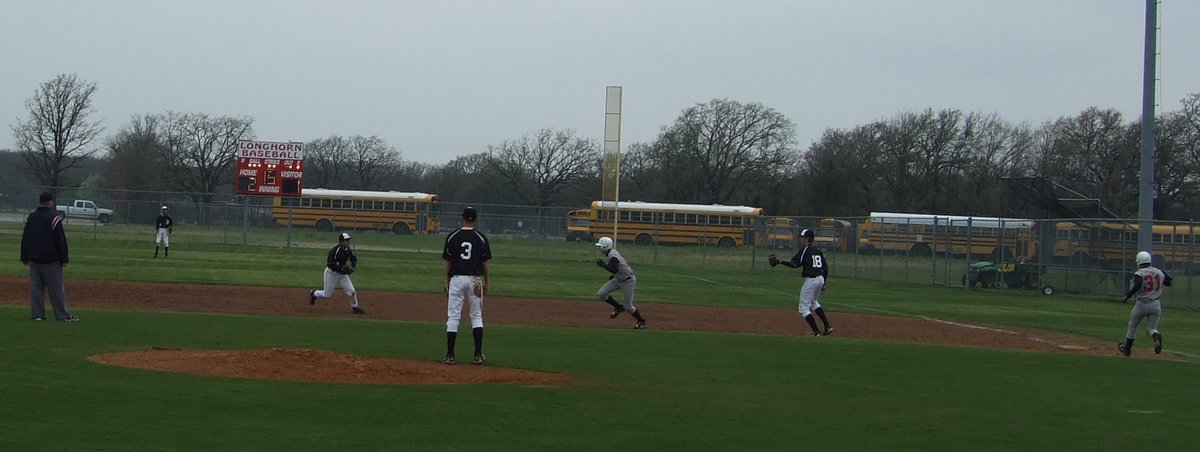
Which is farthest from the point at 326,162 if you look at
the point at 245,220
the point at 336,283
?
the point at 336,283

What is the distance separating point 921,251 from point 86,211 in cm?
4071

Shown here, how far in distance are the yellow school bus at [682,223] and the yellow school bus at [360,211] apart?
33.3ft

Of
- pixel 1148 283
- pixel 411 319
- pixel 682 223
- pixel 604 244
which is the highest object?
pixel 682 223

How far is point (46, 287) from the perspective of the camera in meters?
16.7

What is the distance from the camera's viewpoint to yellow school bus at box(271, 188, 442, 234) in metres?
58.9

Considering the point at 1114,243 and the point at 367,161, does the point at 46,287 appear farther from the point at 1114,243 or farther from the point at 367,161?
the point at 367,161

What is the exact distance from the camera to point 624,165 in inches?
3787

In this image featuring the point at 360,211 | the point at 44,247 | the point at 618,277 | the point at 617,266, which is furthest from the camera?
the point at 360,211

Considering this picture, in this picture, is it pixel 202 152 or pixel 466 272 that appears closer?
pixel 466 272

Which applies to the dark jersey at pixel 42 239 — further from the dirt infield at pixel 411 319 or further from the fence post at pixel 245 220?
the fence post at pixel 245 220

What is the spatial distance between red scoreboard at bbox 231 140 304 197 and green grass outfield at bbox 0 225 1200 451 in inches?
862

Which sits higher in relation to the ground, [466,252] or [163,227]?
[466,252]

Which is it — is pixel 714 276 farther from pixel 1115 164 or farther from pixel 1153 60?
pixel 1115 164

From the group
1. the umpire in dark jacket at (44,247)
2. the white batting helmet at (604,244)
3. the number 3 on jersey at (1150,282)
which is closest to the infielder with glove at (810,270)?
the white batting helmet at (604,244)
